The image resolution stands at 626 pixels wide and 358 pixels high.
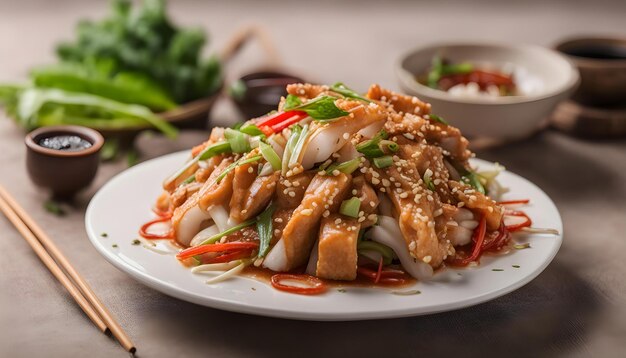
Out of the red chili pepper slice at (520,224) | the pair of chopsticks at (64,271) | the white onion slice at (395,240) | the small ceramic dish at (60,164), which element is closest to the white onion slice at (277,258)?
the white onion slice at (395,240)

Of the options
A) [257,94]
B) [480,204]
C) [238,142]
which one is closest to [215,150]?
[238,142]

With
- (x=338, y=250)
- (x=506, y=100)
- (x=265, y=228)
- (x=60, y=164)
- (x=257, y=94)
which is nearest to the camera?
(x=338, y=250)

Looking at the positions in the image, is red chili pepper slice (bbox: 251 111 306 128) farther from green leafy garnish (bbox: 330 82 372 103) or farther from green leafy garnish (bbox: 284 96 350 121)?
green leafy garnish (bbox: 330 82 372 103)

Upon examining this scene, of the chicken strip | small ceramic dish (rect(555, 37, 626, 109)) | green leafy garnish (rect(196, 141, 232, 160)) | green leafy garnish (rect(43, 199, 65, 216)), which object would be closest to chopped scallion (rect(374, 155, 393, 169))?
the chicken strip

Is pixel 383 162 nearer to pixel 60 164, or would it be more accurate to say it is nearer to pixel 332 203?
pixel 332 203

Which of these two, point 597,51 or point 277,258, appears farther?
point 597,51

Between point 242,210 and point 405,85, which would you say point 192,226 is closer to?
point 242,210

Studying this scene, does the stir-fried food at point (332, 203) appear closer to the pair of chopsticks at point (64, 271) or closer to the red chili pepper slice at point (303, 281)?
the red chili pepper slice at point (303, 281)
